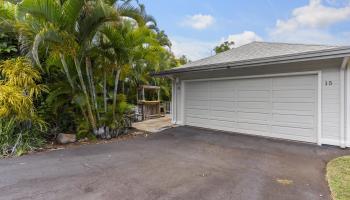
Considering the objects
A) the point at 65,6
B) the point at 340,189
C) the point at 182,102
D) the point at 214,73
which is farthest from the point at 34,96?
the point at 340,189

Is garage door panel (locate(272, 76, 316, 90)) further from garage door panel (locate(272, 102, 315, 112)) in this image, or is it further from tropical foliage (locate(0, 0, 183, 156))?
tropical foliage (locate(0, 0, 183, 156))

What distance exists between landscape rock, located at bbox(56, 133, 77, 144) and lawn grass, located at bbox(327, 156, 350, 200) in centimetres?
668

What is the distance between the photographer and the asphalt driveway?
365 centimetres

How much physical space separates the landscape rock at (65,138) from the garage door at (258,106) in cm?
470

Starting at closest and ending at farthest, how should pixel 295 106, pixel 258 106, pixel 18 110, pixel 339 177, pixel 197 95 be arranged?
1. pixel 339 177
2. pixel 18 110
3. pixel 295 106
4. pixel 258 106
5. pixel 197 95

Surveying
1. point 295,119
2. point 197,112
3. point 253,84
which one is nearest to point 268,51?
point 253,84

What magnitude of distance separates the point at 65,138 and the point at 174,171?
4.21m

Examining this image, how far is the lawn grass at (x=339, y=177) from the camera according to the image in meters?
3.57

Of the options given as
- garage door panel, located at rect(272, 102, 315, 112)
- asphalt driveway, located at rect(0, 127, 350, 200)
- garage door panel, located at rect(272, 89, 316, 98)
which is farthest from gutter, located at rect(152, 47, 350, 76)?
asphalt driveway, located at rect(0, 127, 350, 200)

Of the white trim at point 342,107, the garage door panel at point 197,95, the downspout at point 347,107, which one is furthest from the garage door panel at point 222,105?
the downspout at point 347,107

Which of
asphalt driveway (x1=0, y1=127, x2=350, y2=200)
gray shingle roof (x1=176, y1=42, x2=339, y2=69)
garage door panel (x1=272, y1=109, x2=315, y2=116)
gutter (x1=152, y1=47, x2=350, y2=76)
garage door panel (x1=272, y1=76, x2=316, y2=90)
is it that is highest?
gray shingle roof (x1=176, y1=42, x2=339, y2=69)

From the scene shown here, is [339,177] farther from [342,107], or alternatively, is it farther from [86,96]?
[86,96]

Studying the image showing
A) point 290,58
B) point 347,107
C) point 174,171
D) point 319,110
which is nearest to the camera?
point 174,171

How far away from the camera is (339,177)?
4.24 m
